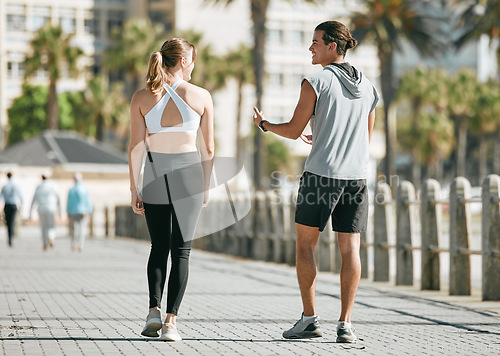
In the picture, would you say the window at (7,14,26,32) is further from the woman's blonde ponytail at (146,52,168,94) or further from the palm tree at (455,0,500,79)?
the woman's blonde ponytail at (146,52,168,94)

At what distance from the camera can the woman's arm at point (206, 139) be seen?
676cm

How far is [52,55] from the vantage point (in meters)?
65.5

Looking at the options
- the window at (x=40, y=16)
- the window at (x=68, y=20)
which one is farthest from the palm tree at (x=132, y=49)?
the window at (x=68, y=20)

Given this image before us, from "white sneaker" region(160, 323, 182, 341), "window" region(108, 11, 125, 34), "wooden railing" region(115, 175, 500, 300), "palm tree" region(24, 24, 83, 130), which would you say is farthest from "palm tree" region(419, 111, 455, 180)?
"white sneaker" region(160, 323, 182, 341)

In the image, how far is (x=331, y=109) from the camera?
6609 millimetres

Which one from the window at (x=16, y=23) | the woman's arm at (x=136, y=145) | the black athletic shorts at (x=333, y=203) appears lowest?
the black athletic shorts at (x=333, y=203)

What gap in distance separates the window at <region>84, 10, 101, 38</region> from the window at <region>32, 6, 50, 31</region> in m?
3.68

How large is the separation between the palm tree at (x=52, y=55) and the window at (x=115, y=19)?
2877 centimetres

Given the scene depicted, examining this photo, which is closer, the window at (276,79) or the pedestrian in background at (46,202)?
the pedestrian in background at (46,202)

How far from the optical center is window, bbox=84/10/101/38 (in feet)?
306

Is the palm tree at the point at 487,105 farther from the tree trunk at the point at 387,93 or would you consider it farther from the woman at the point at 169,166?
the woman at the point at 169,166

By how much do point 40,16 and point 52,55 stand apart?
89.0 ft

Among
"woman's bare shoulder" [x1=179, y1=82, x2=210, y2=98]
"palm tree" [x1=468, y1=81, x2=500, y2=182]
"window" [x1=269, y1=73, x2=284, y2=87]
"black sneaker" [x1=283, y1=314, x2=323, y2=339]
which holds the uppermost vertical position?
"window" [x1=269, y1=73, x2=284, y2=87]

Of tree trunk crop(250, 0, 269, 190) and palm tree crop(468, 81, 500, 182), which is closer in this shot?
tree trunk crop(250, 0, 269, 190)
